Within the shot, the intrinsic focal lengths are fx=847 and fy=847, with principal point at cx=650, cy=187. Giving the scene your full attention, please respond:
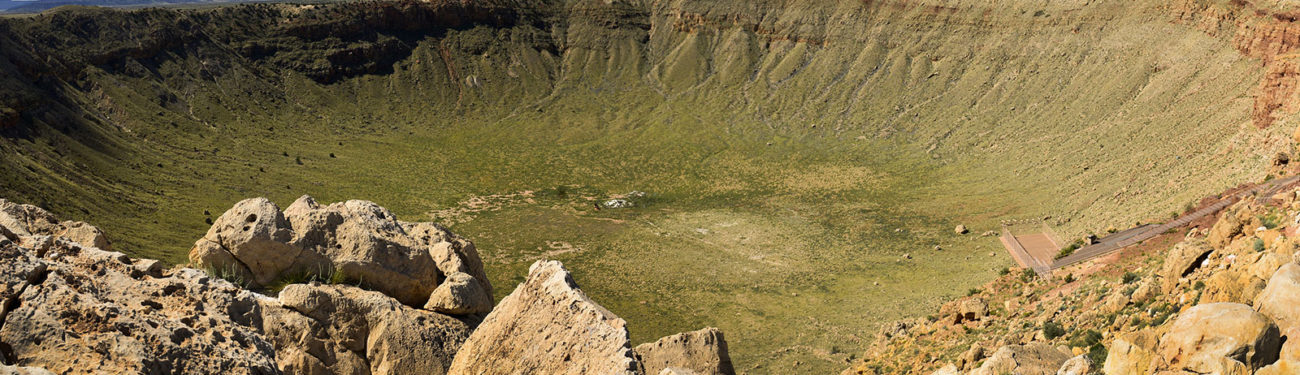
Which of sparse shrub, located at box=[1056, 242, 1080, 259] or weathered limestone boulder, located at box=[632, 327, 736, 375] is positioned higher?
weathered limestone boulder, located at box=[632, 327, 736, 375]

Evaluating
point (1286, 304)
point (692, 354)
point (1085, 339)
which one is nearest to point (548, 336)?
point (692, 354)

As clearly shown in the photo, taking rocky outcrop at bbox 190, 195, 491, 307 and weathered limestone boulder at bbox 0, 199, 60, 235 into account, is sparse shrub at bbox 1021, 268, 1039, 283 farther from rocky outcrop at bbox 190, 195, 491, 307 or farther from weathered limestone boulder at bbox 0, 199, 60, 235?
weathered limestone boulder at bbox 0, 199, 60, 235

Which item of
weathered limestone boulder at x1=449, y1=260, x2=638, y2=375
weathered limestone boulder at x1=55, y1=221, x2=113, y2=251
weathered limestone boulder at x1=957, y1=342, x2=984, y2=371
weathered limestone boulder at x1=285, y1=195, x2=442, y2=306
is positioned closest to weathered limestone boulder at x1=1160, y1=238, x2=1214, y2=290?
weathered limestone boulder at x1=957, y1=342, x2=984, y2=371

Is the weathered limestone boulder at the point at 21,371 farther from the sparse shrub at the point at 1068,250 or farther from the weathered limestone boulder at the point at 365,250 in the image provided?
the sparse shrub at the point at 1068,250

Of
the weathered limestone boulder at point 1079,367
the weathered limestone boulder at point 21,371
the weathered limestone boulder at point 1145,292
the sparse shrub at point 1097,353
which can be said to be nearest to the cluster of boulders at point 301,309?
the weathered limestone boulder at point 21,371

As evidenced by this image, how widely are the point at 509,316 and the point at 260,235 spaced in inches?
350

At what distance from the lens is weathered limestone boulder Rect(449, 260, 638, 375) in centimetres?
1842

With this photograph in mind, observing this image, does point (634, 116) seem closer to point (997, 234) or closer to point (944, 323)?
point (997, 234)

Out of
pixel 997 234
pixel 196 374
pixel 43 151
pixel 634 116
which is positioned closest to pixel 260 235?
pixel 196 374

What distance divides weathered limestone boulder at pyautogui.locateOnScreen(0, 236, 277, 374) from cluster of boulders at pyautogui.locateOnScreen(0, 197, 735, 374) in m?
0.03

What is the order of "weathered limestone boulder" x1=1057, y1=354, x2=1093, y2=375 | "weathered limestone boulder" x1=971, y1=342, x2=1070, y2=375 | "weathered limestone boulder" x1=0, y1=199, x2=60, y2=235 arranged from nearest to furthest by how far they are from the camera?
1. "weathered limestone boulder" x1=1057, y1=354, x2=1093, y2=375
2. "weathered limestone boulder" x1=971, y1=342, x2=1070, y2=375
3. "weathered limestone boulder" x1=0, y1=199, x2=60, y2=235

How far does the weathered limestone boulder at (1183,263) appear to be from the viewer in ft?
88.1

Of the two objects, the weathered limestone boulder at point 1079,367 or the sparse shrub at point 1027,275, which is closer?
the weathered limestone boulder at point 1079,367

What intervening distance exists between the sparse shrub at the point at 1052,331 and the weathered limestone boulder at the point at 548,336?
59.4ft
